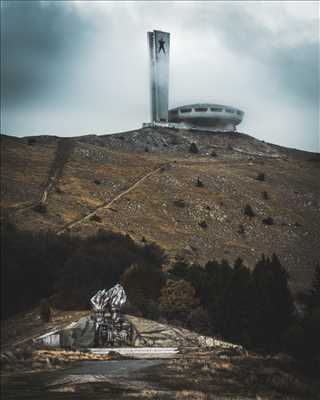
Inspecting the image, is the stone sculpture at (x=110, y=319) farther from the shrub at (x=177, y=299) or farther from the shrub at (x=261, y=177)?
the shrub at (x=261, y=177)

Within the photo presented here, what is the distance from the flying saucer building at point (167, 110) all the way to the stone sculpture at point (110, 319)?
102 m

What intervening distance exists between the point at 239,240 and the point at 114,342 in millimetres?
17144

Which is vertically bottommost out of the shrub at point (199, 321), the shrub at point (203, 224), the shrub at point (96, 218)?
the shrub at point (199, 321)

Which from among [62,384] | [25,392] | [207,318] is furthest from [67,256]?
[207,318]

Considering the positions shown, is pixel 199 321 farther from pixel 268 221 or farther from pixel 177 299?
pixel 268 221

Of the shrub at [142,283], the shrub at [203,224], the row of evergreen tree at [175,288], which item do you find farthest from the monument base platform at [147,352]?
the shrub at [203,224]

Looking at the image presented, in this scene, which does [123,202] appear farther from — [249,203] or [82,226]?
[82,226]

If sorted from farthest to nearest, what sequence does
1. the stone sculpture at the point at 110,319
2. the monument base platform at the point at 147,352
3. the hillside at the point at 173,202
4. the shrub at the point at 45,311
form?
the monument base platform at the point at 147,352 < the hillside at the point at 173,202 < the stone sculpture at the point at 110,319 < the shrub at the point at 45,311

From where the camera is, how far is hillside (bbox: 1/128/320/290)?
24367mm

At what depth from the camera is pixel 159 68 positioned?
128375mm

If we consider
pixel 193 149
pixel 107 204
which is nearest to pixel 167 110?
pixel 193 149

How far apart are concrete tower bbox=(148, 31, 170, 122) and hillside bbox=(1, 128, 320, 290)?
53309 millimetres

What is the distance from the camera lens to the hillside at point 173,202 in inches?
959

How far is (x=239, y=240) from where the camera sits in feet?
138
